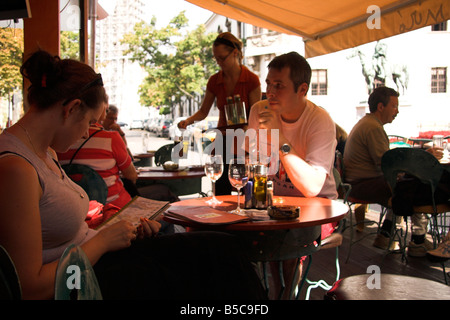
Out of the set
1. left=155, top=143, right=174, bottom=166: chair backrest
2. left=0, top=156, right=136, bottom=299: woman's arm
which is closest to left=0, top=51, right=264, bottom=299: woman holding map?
left=0, top=156, right=136, bottom=299: woman's arm

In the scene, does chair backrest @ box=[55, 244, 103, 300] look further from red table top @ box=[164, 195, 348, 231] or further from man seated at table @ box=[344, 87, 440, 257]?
man seated at table @ box=[344, 87, 440, 257]

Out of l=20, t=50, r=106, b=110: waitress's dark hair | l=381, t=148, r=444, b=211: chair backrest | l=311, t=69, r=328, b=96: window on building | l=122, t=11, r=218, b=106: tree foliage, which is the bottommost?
l=381, t=148, r=444, b=211: chair backrest

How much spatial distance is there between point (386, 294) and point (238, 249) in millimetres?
594

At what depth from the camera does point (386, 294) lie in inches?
49.2

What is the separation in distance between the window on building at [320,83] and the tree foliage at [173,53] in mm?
8539

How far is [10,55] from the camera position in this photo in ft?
16.9

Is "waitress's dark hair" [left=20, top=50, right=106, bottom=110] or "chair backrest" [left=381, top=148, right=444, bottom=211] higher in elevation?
"waitress's dark hair" [left=20, top=50, right=106, bottom=110]

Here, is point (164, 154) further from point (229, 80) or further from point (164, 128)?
point (164, 128)

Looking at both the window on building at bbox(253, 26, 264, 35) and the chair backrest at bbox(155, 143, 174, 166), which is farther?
the window on building at bbox(253, 26, 264, 35)

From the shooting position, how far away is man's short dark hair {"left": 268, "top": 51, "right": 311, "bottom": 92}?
2541mm

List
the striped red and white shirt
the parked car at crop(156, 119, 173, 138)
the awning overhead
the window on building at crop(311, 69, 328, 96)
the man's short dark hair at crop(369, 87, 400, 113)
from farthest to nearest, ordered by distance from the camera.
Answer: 1. the parked car at crop(156, 119, 173, 138)
2. the window on building at crop(311, 69, 328, 96)
3. the man's short dark hair at crop(369, 87, 400, 113)
4. the awning overhead
5. the striped red and white shirt

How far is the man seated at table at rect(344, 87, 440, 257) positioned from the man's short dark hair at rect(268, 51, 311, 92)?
93.1 inches

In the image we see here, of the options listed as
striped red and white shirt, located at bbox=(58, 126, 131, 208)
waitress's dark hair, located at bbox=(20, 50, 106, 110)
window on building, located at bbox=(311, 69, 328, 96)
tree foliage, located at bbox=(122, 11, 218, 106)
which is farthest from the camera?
tree foliage, located at bbox=(122, 11, 218, 106)
